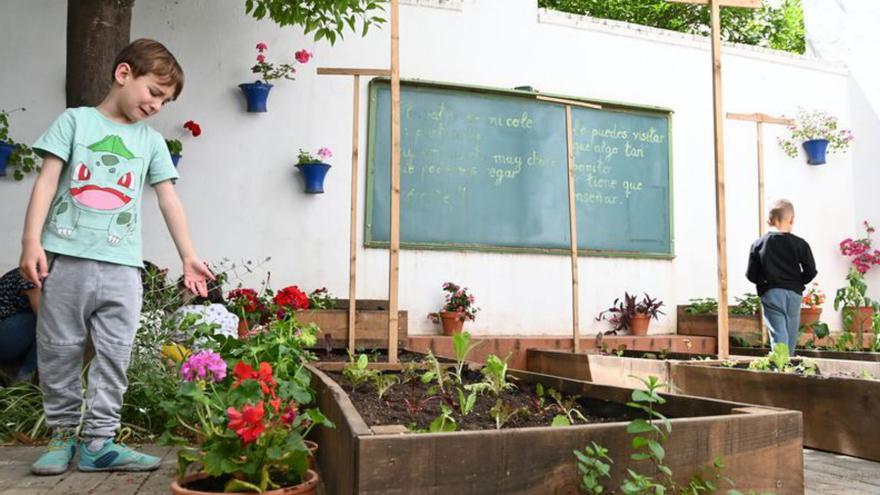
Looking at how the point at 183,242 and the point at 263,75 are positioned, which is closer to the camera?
the point at 183,242

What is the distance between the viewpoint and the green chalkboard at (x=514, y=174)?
5949mm

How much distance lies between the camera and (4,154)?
4.96 meters

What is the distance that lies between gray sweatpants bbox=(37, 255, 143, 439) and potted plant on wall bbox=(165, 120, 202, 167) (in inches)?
117

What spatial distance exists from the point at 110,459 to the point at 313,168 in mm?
3338

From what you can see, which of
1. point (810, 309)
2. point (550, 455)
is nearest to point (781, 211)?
point (810, 309)

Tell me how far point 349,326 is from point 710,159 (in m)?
3.77

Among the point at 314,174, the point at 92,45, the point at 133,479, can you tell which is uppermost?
the point at 92,45

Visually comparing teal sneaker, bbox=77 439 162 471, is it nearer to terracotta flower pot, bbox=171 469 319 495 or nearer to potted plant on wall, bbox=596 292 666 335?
terracotta flower pot, bbox=171 469 319 495

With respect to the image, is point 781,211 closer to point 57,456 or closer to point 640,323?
point 640,323

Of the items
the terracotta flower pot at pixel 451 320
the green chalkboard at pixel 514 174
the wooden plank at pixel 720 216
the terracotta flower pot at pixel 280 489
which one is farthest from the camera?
the green chalkboard at pixel 514 174

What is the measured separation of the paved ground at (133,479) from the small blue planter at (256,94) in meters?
3.14

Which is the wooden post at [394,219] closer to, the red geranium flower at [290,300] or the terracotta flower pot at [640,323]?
the red geranium flower at [290,300]

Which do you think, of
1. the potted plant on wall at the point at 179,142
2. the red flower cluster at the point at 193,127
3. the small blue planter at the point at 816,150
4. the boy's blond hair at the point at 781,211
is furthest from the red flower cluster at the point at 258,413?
the small blue planter at the point at 816,150

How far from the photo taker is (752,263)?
504 cm
